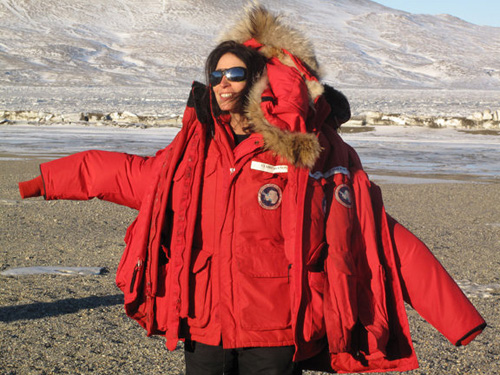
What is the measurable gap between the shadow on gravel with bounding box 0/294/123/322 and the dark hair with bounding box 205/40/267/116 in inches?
104

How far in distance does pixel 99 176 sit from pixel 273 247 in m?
0.68

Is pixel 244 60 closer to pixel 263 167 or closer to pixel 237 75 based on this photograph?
pixel 237 75

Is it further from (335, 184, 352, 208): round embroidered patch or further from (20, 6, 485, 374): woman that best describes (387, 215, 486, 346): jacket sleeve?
(335, 184, 352, 208): round embroidered patch

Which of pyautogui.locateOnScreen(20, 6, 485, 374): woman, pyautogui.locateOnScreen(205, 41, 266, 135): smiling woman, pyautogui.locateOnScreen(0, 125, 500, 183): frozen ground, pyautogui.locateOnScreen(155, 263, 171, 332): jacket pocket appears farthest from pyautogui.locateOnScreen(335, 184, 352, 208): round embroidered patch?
pyautogui.locateOnScreen(0, 125, 500, 183): frozen ground

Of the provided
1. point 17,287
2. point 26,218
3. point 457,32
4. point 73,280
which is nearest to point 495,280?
point 73,280

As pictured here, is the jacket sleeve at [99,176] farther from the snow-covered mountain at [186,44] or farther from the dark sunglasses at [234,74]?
the snow-covered mountain at [186,44]

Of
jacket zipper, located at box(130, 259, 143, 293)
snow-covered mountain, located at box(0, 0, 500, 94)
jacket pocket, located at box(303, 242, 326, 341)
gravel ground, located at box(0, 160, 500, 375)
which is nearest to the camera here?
jacket pocket, located at box(303, 242, 326, 341)

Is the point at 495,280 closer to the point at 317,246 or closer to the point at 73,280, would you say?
the point at 73,280

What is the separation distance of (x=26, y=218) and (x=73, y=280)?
9.60ft

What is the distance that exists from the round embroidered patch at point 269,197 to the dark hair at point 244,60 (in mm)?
323

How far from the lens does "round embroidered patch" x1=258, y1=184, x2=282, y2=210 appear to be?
2209 millimetres

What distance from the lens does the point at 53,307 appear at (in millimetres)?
4777

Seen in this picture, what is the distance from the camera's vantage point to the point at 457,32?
155 meters

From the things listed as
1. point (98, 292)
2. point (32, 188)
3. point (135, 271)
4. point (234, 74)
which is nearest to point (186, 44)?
point (98, 292)
